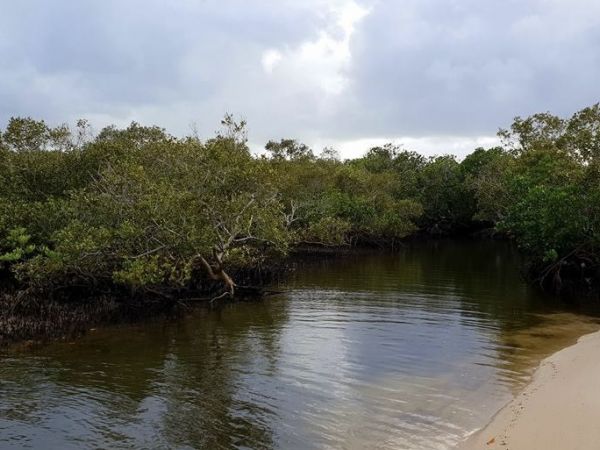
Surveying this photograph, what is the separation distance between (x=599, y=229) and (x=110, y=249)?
16.3 metres

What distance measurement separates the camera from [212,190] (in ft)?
64.8

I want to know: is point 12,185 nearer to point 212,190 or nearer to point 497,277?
point 212,190

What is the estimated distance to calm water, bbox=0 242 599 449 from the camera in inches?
325

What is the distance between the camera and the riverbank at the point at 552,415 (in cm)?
733

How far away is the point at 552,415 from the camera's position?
831 centimetres

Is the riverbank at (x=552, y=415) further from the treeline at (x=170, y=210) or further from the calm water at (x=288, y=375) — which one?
the treeline at (x=170, y=210)

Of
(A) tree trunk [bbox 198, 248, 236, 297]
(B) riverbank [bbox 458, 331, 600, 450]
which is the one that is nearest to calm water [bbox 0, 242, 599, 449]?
(B) riverbank [bbox 458, 331, 600, 450]

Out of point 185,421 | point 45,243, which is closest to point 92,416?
point 185,421

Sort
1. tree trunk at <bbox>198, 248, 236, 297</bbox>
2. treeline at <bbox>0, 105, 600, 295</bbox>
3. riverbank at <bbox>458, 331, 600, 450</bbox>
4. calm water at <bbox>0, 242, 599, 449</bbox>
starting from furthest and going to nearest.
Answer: tree trunk at <bbox>198, 248, 236, 297</bbox> → treeline at <bbox>0, 105, 600, 295</bbox> → calm water at <bbox>0, 242, 599, 449</bbox> → riverbank at <bbox>458, 331, 600, 450</bbox>

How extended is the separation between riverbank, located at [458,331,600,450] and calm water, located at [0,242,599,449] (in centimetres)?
38

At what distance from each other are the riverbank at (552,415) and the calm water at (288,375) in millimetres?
383

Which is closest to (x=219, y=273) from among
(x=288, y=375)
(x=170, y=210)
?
(x=170, y=210)

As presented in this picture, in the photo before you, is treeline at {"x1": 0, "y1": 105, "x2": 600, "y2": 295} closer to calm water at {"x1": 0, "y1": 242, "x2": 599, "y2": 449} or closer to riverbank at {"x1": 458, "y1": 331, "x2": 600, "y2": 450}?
calm water at {"x1": 0, "y1": 242, "x2": 599, "y2": 449}

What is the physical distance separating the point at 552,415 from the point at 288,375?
4.78m
